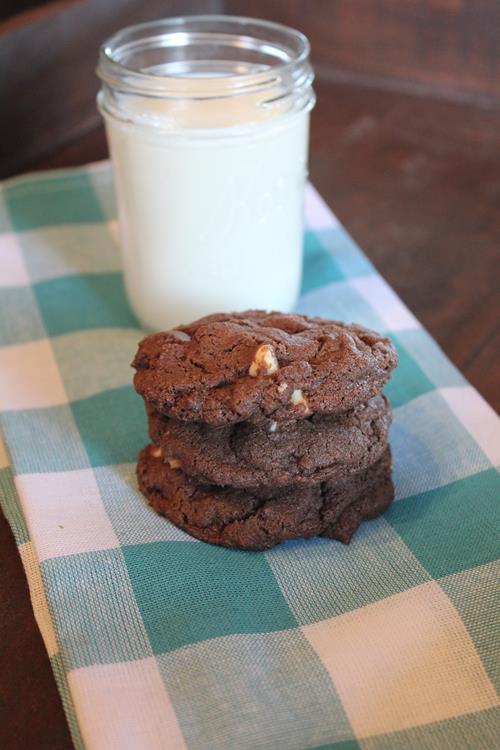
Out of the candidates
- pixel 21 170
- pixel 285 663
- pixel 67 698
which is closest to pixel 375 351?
pixel 285 663

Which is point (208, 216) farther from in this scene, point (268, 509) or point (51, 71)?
point (51, 71)

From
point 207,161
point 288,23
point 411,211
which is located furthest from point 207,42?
point 288,23

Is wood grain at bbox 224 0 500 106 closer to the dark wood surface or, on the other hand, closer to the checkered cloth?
the dark wood surface

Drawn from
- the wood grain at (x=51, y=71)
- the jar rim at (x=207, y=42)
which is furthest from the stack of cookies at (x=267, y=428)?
the wood grain at (x=51, y=71)

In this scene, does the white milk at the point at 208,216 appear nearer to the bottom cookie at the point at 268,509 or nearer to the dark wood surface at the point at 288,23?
the bottom cookie at the point at 268,509

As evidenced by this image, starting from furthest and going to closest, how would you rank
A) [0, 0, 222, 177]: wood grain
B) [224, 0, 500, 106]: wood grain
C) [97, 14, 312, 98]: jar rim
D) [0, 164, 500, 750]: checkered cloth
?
[224, 0, 500, 106]: wood grain < [0, 0, 222, 177]: wood grain < [97, 14, 312, 98]: jar rim < [0, 164, 500, 750]: checkered cloth

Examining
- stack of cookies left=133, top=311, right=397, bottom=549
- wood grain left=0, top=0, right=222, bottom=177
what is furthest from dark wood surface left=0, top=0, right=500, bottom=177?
stack of cookies left=133, top=311, right=397, bottom=549
